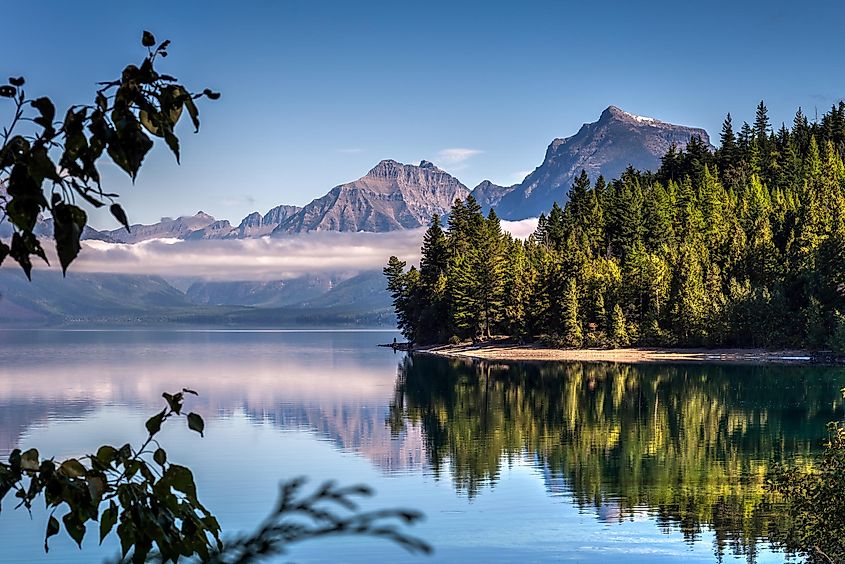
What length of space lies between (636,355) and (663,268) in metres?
11.6

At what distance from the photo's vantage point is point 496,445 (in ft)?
146

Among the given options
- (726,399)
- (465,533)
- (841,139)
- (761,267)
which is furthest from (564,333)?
(465,533)

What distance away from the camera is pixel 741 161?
151 m

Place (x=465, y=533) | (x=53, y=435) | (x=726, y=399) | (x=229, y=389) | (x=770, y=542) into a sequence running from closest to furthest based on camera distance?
(x=770, y=542)
(x=465, y=533)
(x=53, y=435)
(x=726, y=399)
(x=229, y=389)

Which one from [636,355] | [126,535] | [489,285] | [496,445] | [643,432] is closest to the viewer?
[126,535]

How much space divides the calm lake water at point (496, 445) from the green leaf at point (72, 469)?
21466mm

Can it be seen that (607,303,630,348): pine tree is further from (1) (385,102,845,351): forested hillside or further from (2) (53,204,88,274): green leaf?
(2) (53,204,88,274): green leaf

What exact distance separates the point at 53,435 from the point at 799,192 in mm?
106899

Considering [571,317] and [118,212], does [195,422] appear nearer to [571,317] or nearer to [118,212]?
[118,212]

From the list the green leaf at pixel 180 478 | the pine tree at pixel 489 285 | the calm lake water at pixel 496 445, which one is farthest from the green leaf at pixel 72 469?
the pine tree at pixel 489 285

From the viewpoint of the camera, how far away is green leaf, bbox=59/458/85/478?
11.6ft

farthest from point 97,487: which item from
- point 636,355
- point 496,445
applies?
point 636,355

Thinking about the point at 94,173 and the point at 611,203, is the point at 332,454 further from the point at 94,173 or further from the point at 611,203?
the point at 611,203

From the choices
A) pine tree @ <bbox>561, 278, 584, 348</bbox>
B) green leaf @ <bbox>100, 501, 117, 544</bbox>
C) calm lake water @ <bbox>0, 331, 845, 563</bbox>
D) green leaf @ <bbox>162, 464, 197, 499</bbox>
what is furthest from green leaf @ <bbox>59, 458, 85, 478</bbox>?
pine tree @ <bbox>561, 278, 584, 348</bbox>
